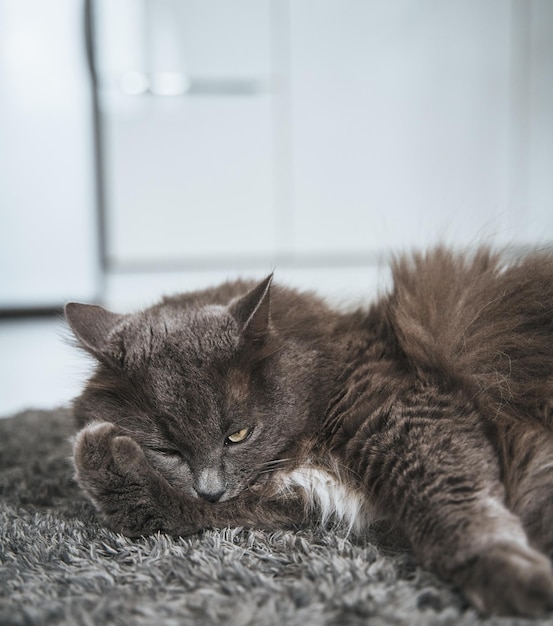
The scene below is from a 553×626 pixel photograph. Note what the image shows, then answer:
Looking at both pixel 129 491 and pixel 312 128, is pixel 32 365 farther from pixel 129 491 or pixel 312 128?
pixel 129 491

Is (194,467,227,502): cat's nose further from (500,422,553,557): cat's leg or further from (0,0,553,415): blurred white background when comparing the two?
(0,0,553,415): blurred white background

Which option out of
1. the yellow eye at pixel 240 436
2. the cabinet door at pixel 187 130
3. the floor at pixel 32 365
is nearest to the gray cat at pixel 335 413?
the yellow eye at pixel 240 436

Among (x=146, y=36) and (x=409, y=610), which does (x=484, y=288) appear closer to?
(x=409, y=610)

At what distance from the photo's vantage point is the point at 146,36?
3.90 metres

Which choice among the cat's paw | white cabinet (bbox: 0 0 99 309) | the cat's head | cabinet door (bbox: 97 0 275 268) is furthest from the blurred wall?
the cat's paw

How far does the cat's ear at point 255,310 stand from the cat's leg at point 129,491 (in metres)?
0.31

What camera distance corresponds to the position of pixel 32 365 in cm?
334

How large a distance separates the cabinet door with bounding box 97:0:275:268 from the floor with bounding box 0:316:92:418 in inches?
28.1

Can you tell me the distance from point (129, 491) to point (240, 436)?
0.76ft

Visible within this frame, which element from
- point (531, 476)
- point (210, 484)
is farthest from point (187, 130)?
point (531, 476)

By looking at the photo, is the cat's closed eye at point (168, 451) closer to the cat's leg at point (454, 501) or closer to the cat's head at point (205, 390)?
the cat's head at point (205, 390)

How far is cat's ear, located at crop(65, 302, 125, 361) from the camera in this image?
4.02 ft

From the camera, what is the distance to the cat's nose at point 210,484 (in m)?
1.13

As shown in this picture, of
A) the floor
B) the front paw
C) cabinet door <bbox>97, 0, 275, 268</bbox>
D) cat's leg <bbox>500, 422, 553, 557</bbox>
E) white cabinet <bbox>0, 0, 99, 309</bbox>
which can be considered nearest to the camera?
cat's leg <bbox>500, 422, 553, 557</bbox>
